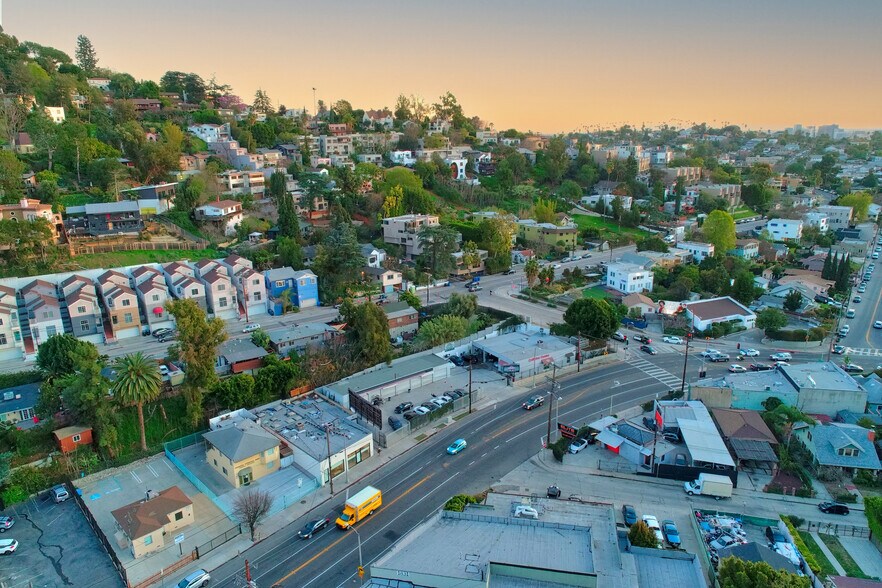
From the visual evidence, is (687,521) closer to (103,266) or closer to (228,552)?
(228,552)

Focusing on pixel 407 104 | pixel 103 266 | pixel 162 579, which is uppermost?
pixel 407 104

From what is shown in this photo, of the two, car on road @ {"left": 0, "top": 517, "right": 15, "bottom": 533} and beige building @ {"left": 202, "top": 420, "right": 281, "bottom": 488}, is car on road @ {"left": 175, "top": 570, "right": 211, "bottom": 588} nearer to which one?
beige building @ {"left": 202, "top": 420, "right": 281, "bottom": 488}

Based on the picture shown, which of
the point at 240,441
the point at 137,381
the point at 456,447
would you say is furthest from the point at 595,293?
the point at 137,381

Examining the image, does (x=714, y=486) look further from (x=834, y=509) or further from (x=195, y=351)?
(x=195, y=351)

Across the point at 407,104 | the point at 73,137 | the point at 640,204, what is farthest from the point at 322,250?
the point at 407,104

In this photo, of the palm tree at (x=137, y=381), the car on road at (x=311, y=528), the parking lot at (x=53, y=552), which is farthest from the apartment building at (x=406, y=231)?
the parking lot at (x=53, y=552)

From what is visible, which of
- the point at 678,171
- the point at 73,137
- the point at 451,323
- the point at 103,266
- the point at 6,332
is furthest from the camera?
the point at 678,171

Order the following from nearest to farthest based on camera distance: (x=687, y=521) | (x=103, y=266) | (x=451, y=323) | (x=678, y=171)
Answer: (x=687, y=521) < (x=451, y=323) < (x=103, y=266) < (x=678, y=171)

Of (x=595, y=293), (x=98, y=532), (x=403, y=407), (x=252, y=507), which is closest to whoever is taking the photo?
(x=252, y=507)
